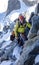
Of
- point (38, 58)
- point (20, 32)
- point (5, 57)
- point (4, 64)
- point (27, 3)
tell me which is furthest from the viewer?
point (27, 3)

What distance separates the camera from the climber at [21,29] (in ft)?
55.7

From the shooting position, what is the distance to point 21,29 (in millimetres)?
16969

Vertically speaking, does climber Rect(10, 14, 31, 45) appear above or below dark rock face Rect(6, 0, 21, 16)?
below

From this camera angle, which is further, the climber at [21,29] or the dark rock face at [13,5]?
the dark rock face at [13,5]

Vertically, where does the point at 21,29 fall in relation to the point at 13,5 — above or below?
below

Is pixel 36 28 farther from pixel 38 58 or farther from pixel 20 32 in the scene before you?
pixel 38 58

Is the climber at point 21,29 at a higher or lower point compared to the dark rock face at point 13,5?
lower

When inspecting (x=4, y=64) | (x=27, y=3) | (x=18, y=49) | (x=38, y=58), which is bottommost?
(x=38, y=58)

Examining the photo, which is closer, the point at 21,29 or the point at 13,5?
the point at 21,29

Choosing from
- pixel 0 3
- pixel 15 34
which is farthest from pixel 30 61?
pixel 0 3

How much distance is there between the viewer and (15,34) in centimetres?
1758

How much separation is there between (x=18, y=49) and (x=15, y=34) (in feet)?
3.76

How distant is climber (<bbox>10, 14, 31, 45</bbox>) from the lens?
17.0 meters

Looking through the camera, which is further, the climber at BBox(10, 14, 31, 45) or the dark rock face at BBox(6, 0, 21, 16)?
the dark rock face at BBox(6, 0, 21, 16)
